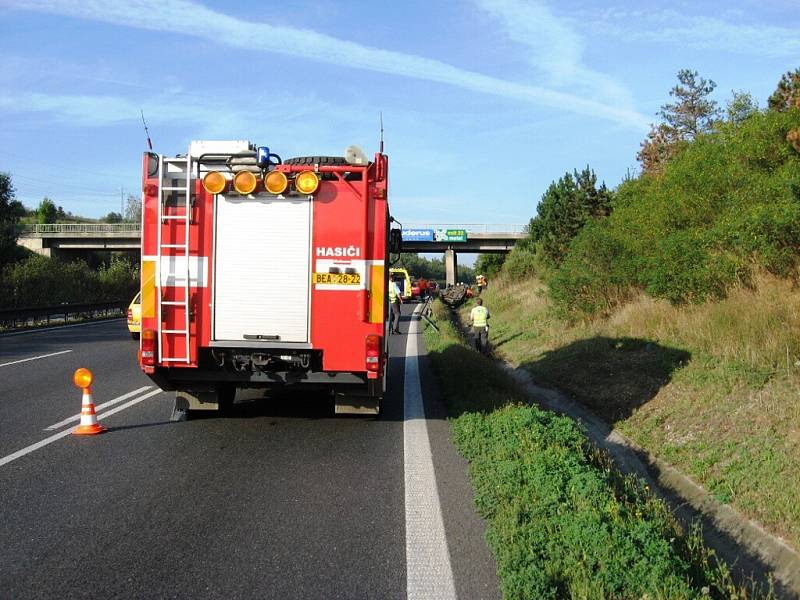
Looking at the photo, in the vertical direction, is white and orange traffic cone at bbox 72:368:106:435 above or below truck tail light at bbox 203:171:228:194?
below

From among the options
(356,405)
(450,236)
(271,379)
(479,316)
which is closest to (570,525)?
(271,379)

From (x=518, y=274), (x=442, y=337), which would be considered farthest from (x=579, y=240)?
(x=518, y=274)

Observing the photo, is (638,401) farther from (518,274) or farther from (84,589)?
(518,274)

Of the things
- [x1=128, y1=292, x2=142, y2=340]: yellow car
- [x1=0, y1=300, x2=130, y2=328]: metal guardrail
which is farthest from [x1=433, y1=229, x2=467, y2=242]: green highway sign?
[x1=128, y1=292, x2=142, y2=340]: yellow car

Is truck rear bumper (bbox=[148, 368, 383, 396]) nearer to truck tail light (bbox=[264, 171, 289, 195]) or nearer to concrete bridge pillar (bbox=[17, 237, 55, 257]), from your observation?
truck tail light (bbox=[264, 171, 289, 195])

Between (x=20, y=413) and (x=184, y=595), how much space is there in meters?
6.35

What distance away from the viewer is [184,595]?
397 cm

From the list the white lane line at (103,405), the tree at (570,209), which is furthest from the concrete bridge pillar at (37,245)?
the white lane line at (103,405)

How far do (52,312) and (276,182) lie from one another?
2491cm

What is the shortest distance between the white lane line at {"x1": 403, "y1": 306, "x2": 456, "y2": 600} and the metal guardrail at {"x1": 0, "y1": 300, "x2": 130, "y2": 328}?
2181 centimetres

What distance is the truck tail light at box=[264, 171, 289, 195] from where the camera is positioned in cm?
749

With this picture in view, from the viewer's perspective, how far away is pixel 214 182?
24.6ft

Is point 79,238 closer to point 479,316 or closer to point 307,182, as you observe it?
point 479,316

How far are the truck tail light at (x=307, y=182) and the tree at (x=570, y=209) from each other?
96.4 ft
